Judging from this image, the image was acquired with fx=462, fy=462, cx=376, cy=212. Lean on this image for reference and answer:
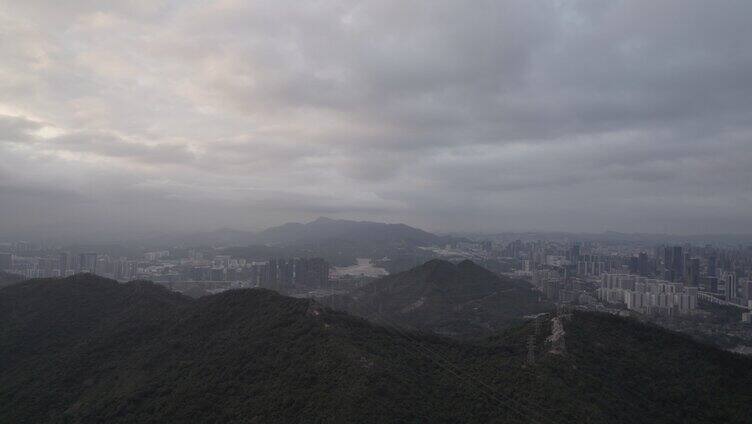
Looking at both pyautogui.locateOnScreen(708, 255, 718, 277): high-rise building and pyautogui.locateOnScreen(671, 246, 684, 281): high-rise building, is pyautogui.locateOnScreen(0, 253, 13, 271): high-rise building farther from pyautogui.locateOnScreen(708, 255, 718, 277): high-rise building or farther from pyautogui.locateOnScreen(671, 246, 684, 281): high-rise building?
pyautogui.locateOnScreen(708, 255, 718, 277): high-rise building

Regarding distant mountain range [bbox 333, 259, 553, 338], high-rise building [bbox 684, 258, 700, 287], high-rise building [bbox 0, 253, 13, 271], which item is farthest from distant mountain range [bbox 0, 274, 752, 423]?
high-rise building [bbox 0, 253, 13, 271]

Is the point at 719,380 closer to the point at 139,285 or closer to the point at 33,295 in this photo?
the point at 139,285

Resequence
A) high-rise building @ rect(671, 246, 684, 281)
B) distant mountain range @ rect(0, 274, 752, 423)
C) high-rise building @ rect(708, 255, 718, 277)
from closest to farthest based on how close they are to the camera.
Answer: distant mountain range @ rect(0, 274, 752, 423)
high-rise building @ rect(671, 246, 684, 281)
high-rise building @ rect(708, 255, 718, 277)

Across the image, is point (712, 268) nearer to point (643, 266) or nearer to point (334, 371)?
point (643, 266)

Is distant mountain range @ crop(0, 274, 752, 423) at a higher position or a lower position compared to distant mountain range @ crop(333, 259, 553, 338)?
higher

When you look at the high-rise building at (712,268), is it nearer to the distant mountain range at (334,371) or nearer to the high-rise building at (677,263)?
the high-rise building at (677,263)

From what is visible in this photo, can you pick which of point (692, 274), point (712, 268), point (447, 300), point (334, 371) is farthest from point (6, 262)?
point (712, 268)

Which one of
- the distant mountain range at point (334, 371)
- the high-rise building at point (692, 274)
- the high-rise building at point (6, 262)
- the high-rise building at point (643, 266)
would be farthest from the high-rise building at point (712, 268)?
the high-rise building at point (6, 262)
